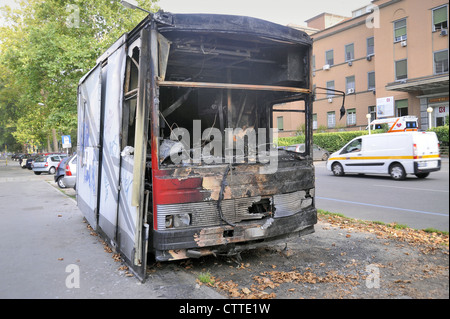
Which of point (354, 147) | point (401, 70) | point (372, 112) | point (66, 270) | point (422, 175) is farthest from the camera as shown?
point (372, 112)

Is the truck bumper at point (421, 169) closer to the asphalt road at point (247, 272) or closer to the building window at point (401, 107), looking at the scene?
the asphalt road at point (247, 272)

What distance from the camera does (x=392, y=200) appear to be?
393 inches

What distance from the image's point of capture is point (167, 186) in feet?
14.1

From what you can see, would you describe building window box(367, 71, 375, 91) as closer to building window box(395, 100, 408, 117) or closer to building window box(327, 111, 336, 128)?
building window box(327, 111, 336, 128)

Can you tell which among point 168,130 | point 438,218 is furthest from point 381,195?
point 168,130

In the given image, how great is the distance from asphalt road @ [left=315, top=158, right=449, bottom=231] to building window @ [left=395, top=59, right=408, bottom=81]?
15923 millimetres

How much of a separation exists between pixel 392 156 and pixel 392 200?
5220 millimetres

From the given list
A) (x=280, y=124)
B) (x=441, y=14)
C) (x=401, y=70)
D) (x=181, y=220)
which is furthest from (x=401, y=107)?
(x=181, y=220)

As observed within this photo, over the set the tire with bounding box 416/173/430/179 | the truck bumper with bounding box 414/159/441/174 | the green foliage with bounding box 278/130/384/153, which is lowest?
the tire with bounding box 416/173/430/179

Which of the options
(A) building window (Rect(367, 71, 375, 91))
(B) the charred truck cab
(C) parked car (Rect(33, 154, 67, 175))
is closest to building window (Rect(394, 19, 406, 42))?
(A) building window (Rect(367, 71, 375, 91))

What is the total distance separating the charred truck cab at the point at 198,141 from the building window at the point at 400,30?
82.8ft

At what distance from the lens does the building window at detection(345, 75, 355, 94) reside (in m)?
35.6

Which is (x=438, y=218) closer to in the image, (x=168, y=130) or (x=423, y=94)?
(x=168, y=130)

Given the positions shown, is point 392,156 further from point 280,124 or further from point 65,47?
point 65,47
